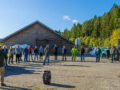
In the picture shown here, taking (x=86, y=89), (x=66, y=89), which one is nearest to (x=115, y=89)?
(x=86, y=89)

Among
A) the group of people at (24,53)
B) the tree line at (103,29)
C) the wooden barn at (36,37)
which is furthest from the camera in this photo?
the tree line at (103,29)

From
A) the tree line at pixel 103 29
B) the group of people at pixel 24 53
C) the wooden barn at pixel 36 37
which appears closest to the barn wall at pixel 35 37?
the wooden barn at pixel 36 37

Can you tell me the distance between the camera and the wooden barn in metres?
30.6

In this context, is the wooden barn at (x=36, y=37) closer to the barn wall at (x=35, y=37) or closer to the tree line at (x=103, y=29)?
the barn wall at (x=35, y=37)

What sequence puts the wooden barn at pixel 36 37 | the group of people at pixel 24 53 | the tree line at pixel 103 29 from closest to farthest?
the group of people at pixel 24 53 < the wooden barn at pixel 36 37 < the tree line at pixel 103 29

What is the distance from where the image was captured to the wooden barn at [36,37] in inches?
1203

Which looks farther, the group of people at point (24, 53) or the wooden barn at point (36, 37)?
the wooden barn at point (36, 37)

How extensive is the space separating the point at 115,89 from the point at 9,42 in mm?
27757

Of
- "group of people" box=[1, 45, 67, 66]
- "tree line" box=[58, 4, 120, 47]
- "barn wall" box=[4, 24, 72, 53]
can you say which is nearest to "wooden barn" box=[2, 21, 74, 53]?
"barn wall" box=[4, 24, 72, 53]

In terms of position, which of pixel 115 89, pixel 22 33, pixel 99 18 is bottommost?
pixel 115 89

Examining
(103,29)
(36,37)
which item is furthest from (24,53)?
(103,29)

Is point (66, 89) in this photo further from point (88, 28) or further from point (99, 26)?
point (88, 28)

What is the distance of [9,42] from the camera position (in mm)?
30828

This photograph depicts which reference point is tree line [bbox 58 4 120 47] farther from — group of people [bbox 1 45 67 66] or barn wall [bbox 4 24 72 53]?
group of people [bbox 1 45 67 66]
